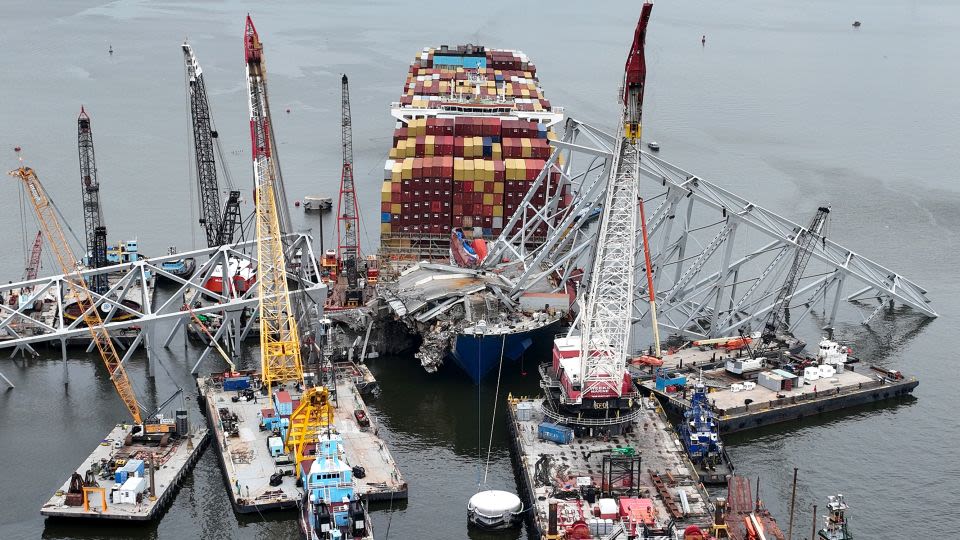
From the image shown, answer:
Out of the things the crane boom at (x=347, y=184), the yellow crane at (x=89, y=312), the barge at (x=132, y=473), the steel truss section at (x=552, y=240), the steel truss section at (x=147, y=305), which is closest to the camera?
the barge at (x=132, y=473)

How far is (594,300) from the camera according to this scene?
75188 mm

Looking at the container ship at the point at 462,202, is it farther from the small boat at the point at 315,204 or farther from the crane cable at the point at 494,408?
the small boat at the point at 315,204

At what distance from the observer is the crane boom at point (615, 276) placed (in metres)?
73.6

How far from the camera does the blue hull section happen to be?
85.9 m

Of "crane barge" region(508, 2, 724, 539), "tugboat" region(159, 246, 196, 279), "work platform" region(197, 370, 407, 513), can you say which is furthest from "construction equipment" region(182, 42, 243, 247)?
"crane barge" region(508, 2, 724, 539)

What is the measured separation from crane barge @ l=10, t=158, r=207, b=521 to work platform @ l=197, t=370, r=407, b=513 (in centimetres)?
240

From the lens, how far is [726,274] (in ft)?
305

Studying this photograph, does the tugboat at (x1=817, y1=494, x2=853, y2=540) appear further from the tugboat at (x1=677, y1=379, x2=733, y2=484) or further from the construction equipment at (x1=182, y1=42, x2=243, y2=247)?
the construction equipment at (x1=182, y1=42, x2=243, y2=247)

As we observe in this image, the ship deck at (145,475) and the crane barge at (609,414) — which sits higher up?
the crane barge at (609,414)

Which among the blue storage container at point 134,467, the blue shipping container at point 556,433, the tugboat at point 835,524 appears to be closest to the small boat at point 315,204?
the blue shipping container at point 556,433

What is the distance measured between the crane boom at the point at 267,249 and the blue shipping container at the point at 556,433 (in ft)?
59.3

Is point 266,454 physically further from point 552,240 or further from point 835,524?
point 835,524

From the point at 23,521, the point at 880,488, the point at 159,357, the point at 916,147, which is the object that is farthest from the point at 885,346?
the point at 916,147

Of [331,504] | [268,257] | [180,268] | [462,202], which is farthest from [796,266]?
[180,268]
